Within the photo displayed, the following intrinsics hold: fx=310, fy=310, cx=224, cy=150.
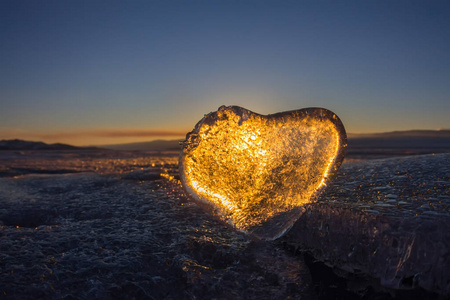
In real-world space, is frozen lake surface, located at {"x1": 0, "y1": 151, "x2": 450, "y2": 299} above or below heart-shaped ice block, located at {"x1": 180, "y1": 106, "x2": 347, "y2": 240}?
below

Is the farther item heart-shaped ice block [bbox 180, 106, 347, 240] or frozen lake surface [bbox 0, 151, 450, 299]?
heart-shaped ice block [bbox 180, 106, 347, 240]

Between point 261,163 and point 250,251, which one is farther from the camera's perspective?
point 261,163

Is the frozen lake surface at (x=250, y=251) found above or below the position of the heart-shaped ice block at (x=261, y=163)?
below

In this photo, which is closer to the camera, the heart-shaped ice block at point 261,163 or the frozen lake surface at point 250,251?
the frozen lake surface at point 250,251

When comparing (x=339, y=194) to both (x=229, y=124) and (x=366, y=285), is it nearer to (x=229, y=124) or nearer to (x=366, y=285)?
(x=366, y=285)
